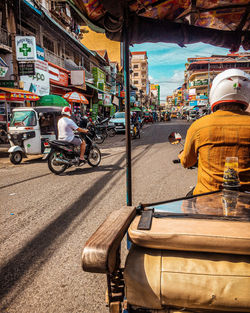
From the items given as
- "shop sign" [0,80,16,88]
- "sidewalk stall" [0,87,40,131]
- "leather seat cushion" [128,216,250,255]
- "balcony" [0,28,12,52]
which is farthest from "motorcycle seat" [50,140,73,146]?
"balcony" [0,28,12,52]

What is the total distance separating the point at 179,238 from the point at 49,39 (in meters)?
23.5

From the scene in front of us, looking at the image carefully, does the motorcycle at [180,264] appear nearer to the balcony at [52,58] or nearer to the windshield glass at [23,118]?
the windshield glass at [23,118]

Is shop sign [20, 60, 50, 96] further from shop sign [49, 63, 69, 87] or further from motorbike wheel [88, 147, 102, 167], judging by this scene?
motorbike wheel [88, 147, 102, 167]

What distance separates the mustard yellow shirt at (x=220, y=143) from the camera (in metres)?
1.90

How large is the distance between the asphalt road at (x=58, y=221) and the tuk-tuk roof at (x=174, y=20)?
7.99 feet

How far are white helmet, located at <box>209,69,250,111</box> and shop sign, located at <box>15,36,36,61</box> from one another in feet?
47.1

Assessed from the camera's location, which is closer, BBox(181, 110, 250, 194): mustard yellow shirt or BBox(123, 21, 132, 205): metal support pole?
BBox(181, 110, 250, 194): mustard yellow shirt

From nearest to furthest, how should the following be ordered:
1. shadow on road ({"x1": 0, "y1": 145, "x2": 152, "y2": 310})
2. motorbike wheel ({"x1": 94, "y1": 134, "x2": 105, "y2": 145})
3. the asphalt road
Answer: the asphalt road → shadow on road ({"x1": 0, "y1": 145, "x2": 152, "y2": 310}) → motorbike wheel ({"x1": 94, "y1": 134, "x2": 105, "y2": 145})

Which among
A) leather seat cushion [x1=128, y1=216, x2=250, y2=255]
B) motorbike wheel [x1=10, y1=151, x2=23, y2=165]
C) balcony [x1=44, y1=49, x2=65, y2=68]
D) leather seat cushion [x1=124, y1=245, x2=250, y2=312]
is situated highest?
balcony [x1=44, y1=49, x2=65, y2=68]

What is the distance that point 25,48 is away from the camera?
46.5ft

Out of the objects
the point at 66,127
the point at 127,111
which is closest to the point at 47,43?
the point at 66,127

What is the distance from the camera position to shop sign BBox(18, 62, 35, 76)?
1470 cm

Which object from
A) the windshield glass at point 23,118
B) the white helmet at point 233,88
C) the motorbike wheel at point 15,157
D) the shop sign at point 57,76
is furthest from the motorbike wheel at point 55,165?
Result: the shop sign at point 57,76

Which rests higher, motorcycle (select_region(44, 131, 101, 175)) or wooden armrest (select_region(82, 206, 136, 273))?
wooden armrest (select_region(82, 206, 136, 273))
